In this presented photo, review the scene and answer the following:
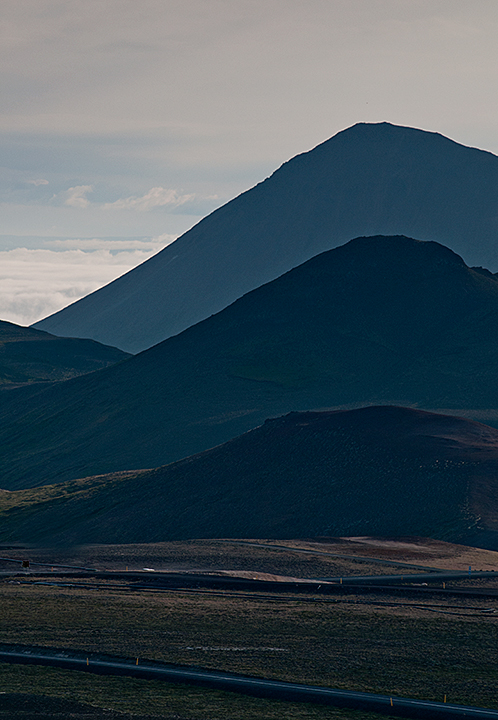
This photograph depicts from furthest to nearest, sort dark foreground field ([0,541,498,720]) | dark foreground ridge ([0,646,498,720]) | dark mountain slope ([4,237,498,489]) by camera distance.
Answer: dark mountain slope ([4,237,498,489]) → dark foreground field ([0,541,498,720]) → dark foreground ridge ([0,646,498,720])

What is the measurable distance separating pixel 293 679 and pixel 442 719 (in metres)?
5.67

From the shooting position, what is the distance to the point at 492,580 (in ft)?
189

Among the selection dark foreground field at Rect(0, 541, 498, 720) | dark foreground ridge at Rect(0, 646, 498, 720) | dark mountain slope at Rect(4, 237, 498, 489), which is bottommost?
dark foreground field at Rect(0, 541, 498, 720)

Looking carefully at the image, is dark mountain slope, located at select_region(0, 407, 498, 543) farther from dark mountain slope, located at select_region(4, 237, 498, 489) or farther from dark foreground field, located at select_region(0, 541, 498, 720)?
dark mountain slope, located at select_region(4, 237, 498, 489)

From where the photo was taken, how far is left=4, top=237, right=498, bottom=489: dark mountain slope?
509 ft

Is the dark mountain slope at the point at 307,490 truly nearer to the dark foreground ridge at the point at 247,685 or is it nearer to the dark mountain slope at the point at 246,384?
the dark mountain slope at the point at 246,384

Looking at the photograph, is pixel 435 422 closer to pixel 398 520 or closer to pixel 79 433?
pixel 398 520

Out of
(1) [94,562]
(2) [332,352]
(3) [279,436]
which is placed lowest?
(1) [94,562]

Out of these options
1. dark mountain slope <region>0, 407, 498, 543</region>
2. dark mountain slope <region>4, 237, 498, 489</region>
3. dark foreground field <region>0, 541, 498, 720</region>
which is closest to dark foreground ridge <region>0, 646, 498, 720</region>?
dark foreground field <region>0, 541, 498, 720</region>

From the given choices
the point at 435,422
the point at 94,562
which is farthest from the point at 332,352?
the point at 94,562

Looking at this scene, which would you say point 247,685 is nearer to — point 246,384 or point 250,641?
point 250,641

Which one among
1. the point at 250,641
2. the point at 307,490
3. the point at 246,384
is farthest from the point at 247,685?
the point at 246,384

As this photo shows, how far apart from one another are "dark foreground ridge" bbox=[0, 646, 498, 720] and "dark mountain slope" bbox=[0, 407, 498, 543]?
5311 centimetres

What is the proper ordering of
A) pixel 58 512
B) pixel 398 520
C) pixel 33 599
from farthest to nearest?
pixel 58 512
pixel 398 520
pixel 33 599
